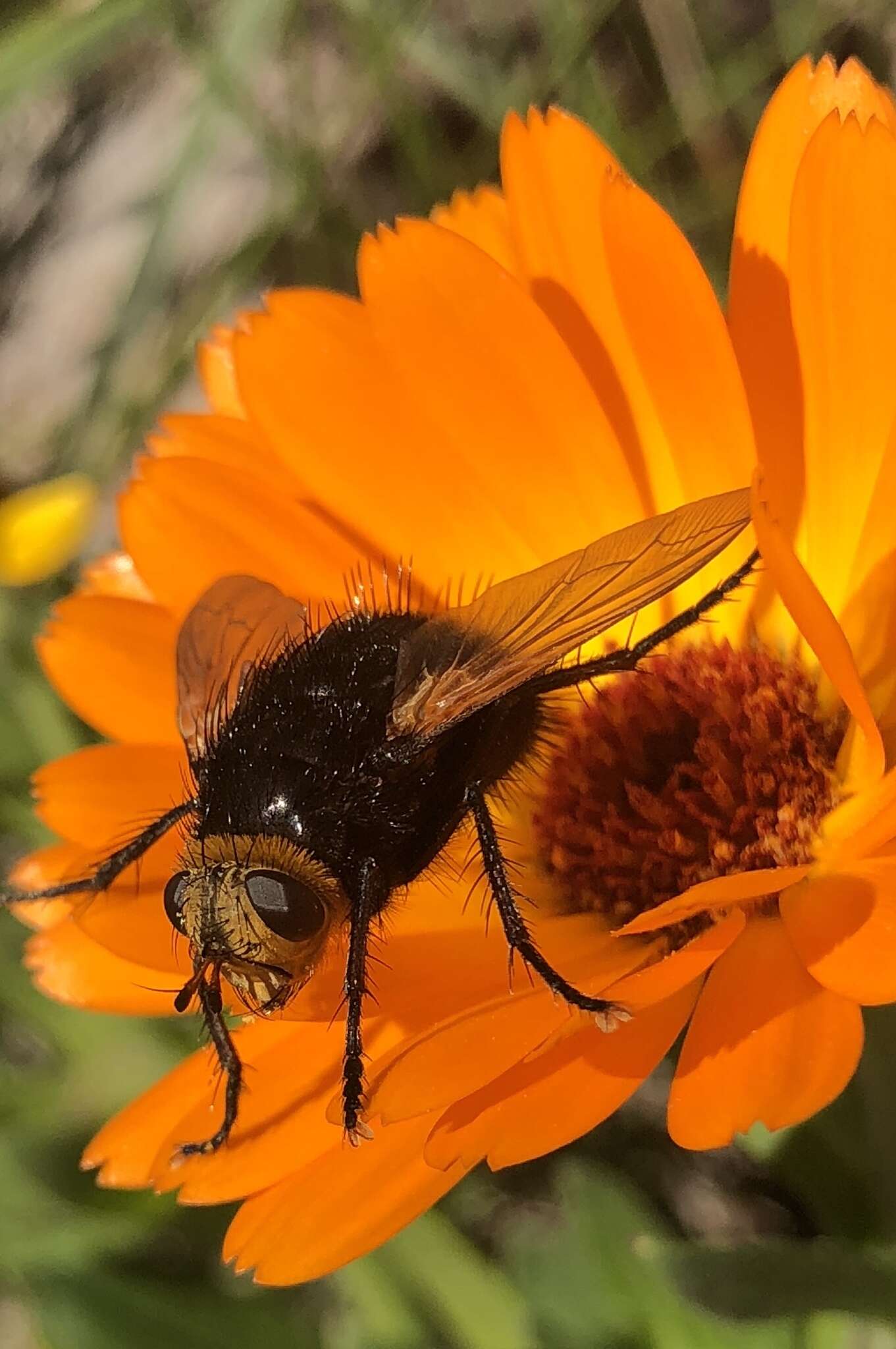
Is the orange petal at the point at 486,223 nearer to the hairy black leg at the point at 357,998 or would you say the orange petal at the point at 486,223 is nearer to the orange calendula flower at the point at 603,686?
the orange calendula flower at the point at 603,686

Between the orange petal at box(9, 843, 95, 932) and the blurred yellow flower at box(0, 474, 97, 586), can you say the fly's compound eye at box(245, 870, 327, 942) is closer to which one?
the orange petal at box(9, 843, 95, 932)

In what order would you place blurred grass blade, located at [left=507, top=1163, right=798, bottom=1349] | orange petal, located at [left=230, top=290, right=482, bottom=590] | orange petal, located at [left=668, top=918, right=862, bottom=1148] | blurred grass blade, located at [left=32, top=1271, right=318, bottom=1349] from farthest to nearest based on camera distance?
blurred grass blade, located at [left=32, top=1271, right=318, bottom=1349]
blurred grass blade, located at [left=507, top=1163, right=798, bottom=1349]
orange petal, located at [left=230, top=290, right=482, bottom=590]
orange petal, located at [left=668, top=918, right=862, bottom=1148]

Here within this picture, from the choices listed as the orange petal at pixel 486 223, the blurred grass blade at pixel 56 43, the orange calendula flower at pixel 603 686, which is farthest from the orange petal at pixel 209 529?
the blurred grass blade at pixel 56 43

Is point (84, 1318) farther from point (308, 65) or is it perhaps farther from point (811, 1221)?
point (308, 65)

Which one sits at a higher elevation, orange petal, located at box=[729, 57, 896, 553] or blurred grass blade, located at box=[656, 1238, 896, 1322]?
orange petal, located at box=[729, 57, 896, 553]

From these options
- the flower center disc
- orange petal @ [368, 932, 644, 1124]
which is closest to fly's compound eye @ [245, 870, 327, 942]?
orange petal @ [368, 932, 644, 1124]

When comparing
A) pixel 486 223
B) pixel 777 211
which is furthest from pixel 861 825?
pixel 486 223
